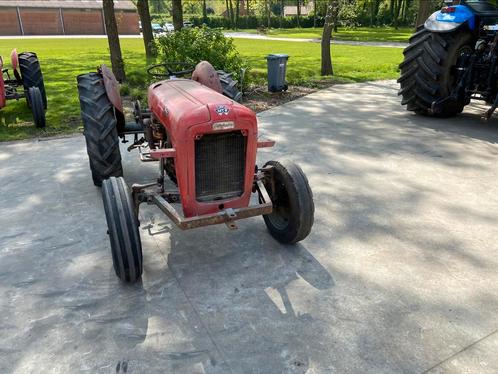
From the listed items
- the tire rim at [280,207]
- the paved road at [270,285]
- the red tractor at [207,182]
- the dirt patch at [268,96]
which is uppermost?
the red tractor at [207,182]

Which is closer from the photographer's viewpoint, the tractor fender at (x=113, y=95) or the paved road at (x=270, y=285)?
the paved road at (x=270, y=285)

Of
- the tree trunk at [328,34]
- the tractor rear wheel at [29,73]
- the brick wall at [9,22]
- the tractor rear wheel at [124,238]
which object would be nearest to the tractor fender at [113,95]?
the tractor rear wheel at [124,238]

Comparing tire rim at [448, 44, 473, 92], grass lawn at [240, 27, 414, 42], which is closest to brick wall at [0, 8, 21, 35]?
grass lawn at [240, 27, 414, 42]

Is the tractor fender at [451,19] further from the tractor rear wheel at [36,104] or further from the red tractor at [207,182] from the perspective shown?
the tractor rear wheel at [36,104]

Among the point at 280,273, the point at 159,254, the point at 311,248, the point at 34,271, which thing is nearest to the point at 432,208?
the point at 311,248

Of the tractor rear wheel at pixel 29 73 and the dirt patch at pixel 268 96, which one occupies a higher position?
the tractor rear wheel at pixel 29 73

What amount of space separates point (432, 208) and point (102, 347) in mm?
3365

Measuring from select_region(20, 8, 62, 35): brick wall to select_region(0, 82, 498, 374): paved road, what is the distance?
5171cm

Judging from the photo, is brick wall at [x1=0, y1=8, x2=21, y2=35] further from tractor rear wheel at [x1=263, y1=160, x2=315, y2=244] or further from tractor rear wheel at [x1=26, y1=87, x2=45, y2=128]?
tractor rear wheel at [x1=263, y1=160, x2=315, y2=244]

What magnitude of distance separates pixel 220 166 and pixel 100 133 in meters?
1.72

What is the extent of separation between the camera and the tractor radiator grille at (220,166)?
3148 mm

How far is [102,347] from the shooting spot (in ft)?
8.30

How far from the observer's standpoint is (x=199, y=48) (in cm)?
939

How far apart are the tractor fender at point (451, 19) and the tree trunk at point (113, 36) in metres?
6.86
